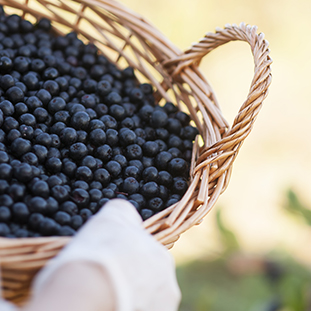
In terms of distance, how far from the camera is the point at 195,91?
3.25ft

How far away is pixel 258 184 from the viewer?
6.27 feet

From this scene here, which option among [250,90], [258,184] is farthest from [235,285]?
[250,90]

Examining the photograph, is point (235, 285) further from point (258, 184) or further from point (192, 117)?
point (192, 117)

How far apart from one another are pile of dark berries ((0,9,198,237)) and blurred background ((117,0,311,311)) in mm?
709

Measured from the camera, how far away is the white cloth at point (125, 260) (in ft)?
1.73

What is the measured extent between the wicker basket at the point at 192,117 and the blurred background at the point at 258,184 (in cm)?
69

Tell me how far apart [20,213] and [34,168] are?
0.10 meters

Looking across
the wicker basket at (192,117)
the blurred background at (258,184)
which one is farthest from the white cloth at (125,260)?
the blurred background at (258,184)

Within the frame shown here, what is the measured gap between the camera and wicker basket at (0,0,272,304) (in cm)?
58

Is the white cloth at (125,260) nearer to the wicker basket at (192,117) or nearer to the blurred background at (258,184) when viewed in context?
the wicker basket at (192,117)

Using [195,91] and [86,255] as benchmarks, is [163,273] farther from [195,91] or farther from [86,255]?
[195,91]

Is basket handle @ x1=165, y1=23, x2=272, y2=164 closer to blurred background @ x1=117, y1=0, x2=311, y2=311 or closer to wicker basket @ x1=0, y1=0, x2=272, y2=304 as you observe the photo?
wicker basket @ x1=0, y1=0, x2=272, y2=304

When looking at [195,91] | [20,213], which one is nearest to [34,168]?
[20,213]

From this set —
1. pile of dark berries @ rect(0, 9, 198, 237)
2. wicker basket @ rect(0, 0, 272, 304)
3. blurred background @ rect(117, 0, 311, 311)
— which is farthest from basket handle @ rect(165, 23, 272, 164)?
blurred background @ rect(117, 0, 311, 311)
